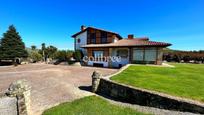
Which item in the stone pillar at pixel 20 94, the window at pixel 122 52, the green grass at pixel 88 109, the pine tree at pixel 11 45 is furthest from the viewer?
the pine tree at pixel 11 45

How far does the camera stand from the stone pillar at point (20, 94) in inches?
170

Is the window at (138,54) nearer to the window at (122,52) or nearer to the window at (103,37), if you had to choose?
the window at (122,52)

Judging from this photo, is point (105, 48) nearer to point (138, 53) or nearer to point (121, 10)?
point (138, 53)

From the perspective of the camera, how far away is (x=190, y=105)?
15.2ft

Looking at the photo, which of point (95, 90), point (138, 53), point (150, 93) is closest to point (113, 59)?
point (138, 53)

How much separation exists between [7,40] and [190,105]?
30667 millimetres

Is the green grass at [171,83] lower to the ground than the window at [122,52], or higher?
lower

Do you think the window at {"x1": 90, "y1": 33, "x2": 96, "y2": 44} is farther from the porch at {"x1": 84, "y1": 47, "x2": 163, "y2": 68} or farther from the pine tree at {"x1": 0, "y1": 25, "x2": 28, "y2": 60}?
the pine tree at {"x1": 0, "y1": 25, "x2": 28, "y2": 60}

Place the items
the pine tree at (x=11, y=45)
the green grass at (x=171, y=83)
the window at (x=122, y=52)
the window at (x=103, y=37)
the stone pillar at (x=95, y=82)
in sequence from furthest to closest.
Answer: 1. the pine tree at (x=11, y=45)
2. the window at (x=103, y=37)
3. the window at (x=122, y=52)
4. the stone pillar at (x=95, y=82)
5. the green grass at (x=171, y=83)

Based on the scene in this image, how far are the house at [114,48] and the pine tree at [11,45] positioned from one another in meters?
11.4

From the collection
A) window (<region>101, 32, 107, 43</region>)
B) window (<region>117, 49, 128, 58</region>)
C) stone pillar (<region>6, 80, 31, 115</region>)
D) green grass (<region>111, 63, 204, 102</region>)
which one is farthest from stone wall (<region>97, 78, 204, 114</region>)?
window (<region>101, 32, 107, 43</region>)

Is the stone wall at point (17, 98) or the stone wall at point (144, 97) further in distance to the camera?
the stone wall at point (144, 97)

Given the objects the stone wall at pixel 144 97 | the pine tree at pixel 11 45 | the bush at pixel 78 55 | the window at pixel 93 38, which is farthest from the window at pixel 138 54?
the pine tree at pixel 11 45

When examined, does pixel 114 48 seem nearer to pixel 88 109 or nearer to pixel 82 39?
pixel 82 39
